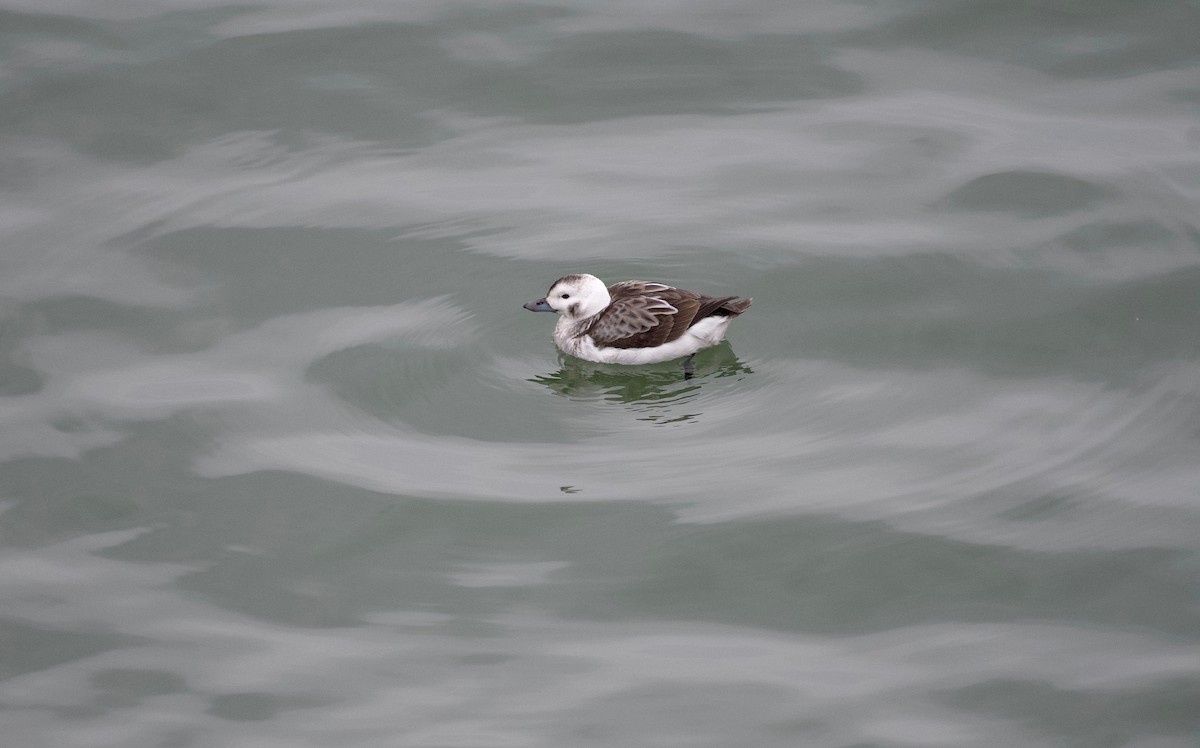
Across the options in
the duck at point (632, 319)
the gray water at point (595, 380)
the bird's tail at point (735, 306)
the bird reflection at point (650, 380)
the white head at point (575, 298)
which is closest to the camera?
the gray water at point (595, 380)

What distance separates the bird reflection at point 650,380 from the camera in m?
8.79

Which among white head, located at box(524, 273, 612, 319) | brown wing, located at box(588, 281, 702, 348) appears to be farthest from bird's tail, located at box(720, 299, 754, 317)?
white head, located at box(524, 273, 612, 319)

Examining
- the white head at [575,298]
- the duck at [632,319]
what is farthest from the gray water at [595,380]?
the white head at [575,298]

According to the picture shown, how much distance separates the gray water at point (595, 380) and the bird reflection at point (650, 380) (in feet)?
0.16

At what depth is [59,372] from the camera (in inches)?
356

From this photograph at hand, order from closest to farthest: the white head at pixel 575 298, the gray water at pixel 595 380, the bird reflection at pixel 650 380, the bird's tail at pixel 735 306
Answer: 1. the gray water at pixel 595 380
2. the bird reflection at pixel 650 380
3. the bird's tail at pixel 735 306
4. the white head at pixel 575 298

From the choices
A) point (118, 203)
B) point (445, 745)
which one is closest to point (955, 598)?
point (445, 745)

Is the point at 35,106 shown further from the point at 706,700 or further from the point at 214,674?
the point at 706,700

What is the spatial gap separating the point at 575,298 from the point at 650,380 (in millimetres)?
722

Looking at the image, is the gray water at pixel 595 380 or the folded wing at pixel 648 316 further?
the folded wing at pixel 648 316

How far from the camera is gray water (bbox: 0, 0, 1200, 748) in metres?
6.51

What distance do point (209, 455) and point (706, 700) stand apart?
3.41m

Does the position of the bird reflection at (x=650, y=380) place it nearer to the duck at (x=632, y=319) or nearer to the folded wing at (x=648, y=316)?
the duck at (x=632, y=319)

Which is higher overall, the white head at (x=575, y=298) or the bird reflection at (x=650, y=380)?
the white head at (x=575, y=298)
